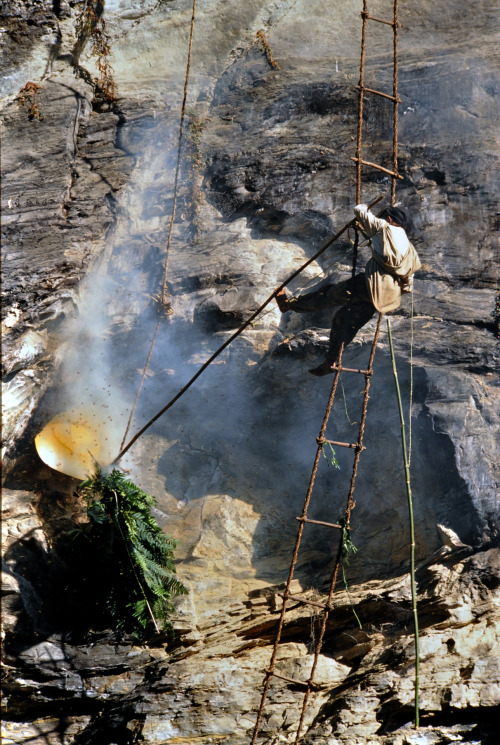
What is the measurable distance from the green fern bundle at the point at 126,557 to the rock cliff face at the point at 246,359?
1.66 feet

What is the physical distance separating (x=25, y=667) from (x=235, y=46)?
10747mm

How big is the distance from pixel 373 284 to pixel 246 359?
3.45 meters

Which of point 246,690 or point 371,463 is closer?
point 246,690

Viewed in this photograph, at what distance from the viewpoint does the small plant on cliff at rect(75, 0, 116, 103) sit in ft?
41.2

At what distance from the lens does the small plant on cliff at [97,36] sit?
12.6 meters

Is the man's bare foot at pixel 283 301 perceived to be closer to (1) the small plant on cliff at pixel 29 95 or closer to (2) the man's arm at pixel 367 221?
(2) the man's arm at pixel 367 221

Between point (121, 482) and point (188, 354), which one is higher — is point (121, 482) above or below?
below

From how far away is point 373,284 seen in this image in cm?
789

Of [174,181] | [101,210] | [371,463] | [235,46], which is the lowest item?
[371,463]

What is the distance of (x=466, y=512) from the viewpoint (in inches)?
338

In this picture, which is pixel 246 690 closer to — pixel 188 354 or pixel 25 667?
pixel 25 667

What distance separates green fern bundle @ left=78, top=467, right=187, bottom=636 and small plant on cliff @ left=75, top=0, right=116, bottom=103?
7.65 metres

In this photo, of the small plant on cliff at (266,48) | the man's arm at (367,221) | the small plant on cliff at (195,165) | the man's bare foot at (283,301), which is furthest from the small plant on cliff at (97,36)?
the man's arm at (367,221)

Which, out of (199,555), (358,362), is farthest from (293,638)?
(358,362)
